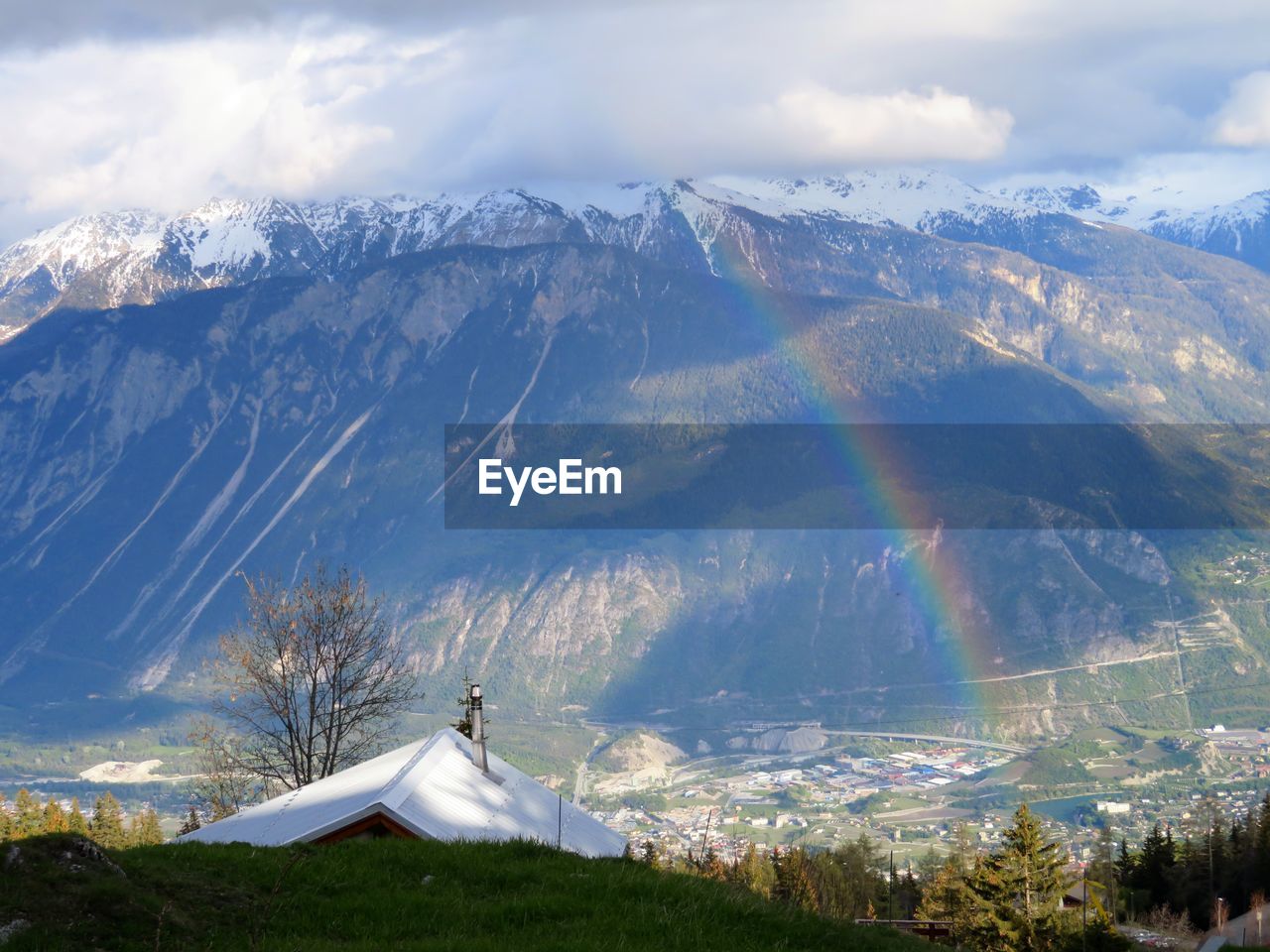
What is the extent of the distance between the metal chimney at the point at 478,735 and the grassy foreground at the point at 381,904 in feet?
38.7

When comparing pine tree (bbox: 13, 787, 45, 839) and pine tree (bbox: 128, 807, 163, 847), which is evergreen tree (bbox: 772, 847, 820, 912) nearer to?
pine tree (bbox: 128, 807, 163, 847)

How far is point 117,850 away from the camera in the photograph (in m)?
18.5

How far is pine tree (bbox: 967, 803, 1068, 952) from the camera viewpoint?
154 ft

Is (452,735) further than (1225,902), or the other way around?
(1225,902)

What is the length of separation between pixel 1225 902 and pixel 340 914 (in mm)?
66527

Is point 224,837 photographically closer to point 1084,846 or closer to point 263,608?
point 263,608

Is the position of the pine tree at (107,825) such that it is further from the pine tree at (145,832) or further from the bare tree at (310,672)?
the bare tree at (310,672)

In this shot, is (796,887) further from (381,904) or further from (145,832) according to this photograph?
(145,832)

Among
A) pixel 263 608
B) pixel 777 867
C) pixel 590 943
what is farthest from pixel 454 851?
pixel 777 867

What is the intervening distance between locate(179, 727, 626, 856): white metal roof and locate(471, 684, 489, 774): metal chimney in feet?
0.64

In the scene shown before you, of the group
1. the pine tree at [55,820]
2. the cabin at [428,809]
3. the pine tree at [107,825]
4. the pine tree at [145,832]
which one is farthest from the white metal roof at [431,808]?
the pine tree at [107,825]

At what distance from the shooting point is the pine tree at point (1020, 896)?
46938 millimetres

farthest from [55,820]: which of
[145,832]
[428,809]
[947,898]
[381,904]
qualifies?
[381,904]

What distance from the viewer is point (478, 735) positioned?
32.5 m
